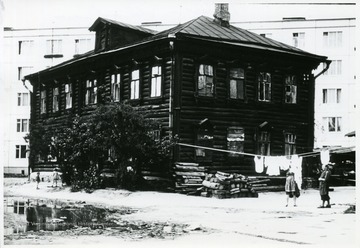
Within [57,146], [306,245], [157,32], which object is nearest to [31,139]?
[57,146]

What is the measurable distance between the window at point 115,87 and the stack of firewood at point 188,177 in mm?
1902

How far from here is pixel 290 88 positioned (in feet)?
42.0

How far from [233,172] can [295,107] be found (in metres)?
1.90

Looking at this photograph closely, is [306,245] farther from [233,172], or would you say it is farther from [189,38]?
[189,38]

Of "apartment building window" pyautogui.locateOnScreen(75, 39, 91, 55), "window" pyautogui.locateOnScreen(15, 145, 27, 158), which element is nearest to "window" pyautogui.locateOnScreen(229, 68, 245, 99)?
"apartment building window" pyautogui.locateOnScreen(75, 39, 91, 55)

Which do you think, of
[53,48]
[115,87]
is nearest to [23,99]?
[53,48]

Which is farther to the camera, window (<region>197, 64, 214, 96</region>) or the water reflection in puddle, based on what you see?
window (<region>197, 64, 214, 96</region>)

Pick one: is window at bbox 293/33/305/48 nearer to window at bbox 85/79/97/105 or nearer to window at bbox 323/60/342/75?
window at bbox 323/60/342/75

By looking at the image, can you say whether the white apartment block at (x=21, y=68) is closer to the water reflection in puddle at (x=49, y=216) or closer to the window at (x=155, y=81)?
the water reflection in puddle at (x=49, y=216)

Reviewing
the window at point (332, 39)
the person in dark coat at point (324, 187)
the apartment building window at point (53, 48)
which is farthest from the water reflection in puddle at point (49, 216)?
the window at point (332, 39)

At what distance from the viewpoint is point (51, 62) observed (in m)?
11.6

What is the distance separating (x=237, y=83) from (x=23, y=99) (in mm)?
4446

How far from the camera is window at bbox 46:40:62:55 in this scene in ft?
37.1

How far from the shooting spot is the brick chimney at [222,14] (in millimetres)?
10945
